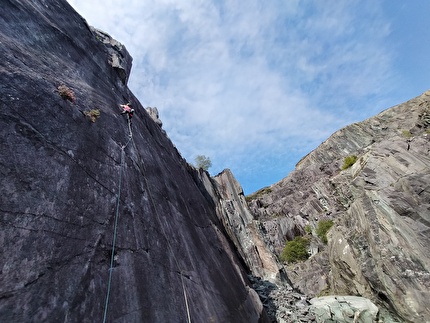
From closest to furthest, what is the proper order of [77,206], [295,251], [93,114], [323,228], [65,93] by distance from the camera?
[77,206], [65,93], [93,114], [323,228], [295,251]

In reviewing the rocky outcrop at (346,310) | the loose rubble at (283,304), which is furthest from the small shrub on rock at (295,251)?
the rocky outcrop at (346,310)

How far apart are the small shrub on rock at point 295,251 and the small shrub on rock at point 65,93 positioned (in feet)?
177

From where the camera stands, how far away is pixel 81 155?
26.1 ft

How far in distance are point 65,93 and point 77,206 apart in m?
4.02

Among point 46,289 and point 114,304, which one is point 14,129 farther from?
point 114,304

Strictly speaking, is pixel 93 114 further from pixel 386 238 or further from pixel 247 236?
pixel 247 236

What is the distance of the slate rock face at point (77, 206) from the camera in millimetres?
5297

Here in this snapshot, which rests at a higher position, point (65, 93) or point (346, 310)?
point (65, 93)

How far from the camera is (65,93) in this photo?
871 cm

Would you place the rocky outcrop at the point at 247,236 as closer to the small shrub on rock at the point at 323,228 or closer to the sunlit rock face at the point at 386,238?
the sunlit rock face at the point at 386,238

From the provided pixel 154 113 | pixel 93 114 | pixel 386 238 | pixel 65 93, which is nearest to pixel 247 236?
pixel 386 238

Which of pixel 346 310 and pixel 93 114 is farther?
pixel 346 310

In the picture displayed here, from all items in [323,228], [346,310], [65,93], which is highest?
[323,228]

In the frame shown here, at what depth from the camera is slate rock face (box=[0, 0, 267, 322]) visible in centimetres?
530
